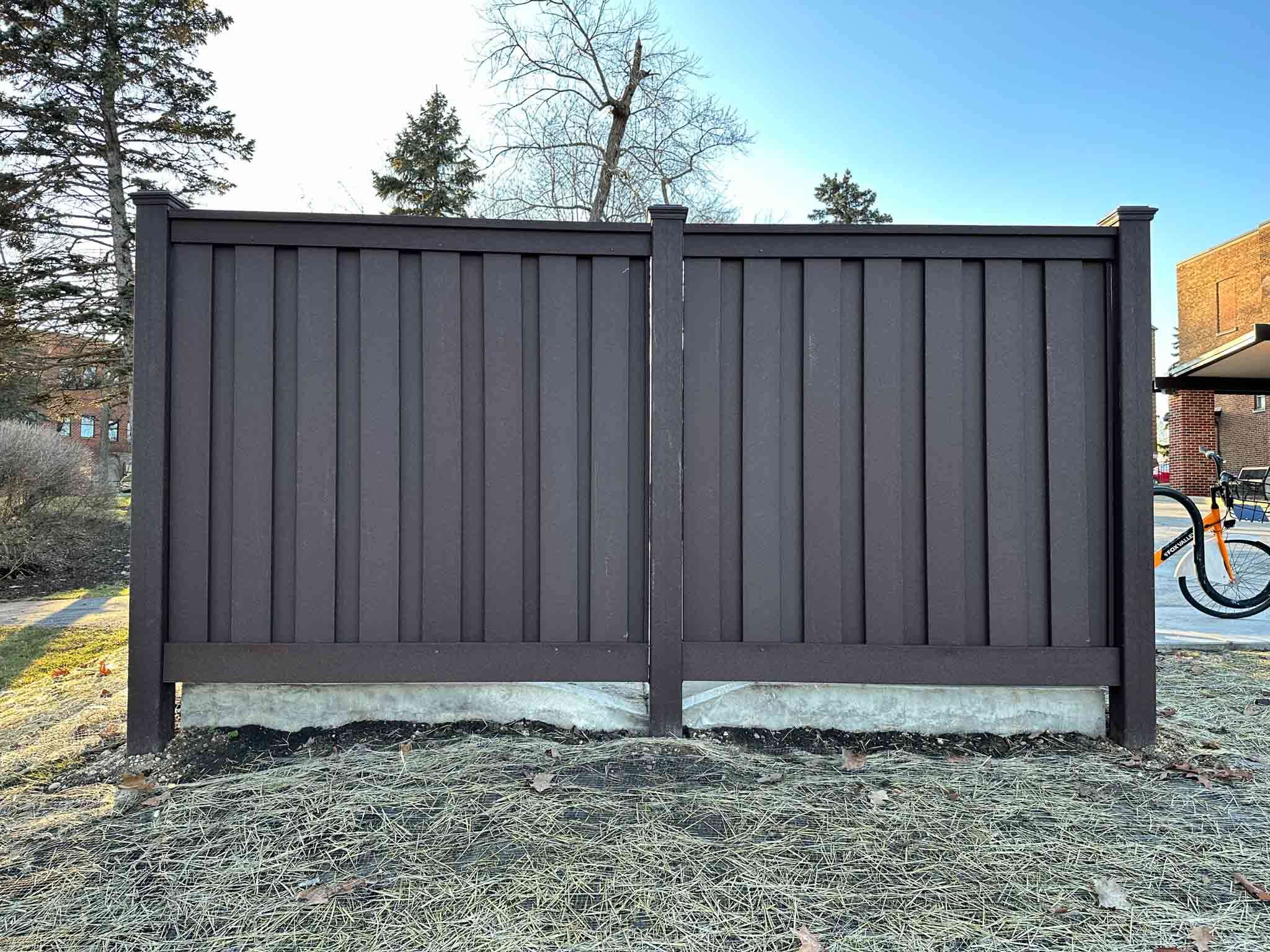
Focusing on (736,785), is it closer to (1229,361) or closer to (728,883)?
(728,883)

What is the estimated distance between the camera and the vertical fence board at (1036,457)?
2547 mm

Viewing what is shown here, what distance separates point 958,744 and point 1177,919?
934 mm

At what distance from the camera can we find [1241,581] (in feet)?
15.6

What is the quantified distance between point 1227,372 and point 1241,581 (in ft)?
13.9

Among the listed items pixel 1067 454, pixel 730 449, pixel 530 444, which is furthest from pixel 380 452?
pixel 1067 454

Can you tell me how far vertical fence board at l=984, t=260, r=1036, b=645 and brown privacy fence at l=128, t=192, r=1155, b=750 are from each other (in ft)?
0.04

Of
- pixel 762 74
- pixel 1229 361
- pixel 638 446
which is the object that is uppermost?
pixel 762 74

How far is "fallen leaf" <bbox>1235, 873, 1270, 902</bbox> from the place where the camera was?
1.65m

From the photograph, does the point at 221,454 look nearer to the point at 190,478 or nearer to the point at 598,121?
the point at 190,478

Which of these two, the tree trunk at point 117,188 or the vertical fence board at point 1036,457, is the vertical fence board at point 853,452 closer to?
the vertical fence board at point 1036,457

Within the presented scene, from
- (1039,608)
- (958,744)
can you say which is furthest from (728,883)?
(1039,608)

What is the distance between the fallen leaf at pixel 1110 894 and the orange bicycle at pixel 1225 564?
3697mm

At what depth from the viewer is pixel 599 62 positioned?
1222 centimetres

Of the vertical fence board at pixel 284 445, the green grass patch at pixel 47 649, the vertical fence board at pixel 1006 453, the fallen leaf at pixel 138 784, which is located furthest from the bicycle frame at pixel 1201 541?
the green grass patch at pixel 47 649
